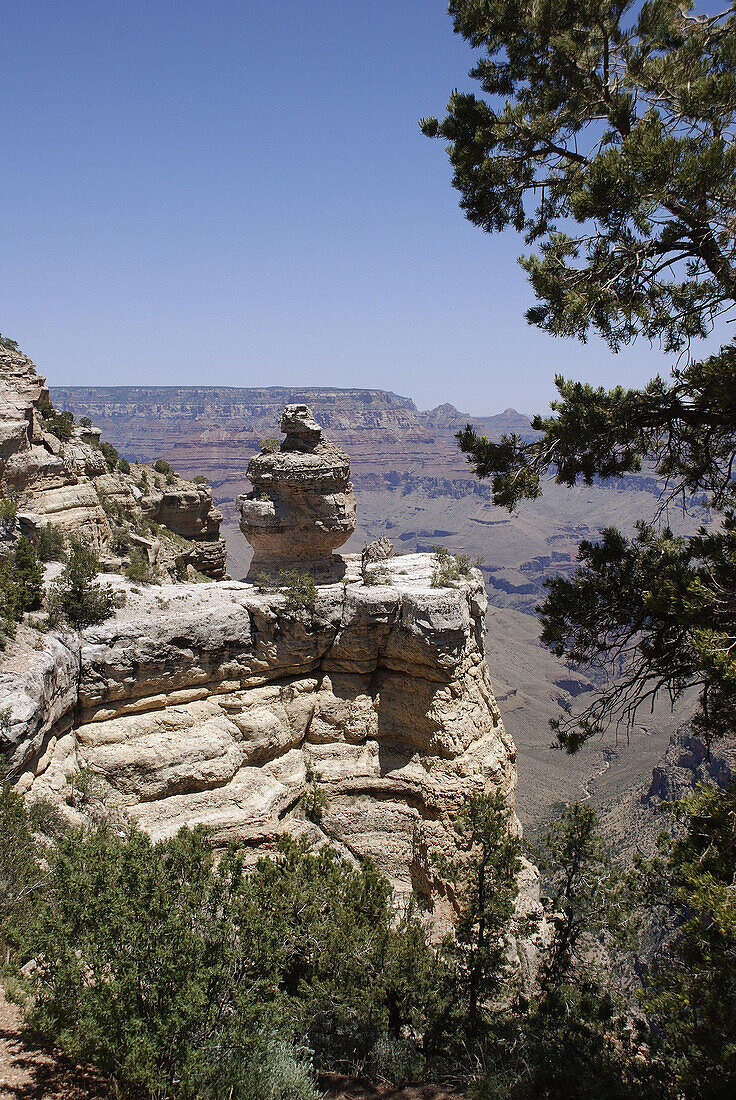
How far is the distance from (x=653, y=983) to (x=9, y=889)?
11.5m

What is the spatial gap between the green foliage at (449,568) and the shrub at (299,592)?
4.15m

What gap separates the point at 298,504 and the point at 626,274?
1724cm

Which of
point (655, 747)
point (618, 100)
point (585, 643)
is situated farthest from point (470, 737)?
point (655, 747)

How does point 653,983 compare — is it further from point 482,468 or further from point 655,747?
point 655,747

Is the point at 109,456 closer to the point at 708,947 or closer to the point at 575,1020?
the point at 575,1020

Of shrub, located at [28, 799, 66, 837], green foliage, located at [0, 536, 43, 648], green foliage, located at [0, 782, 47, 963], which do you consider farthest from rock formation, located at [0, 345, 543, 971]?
green foliage, located at [0, 782, 47, 963]

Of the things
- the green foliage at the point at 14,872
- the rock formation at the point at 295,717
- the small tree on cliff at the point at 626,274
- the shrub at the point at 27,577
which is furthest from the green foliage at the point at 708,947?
the shrub at the point at 27,577

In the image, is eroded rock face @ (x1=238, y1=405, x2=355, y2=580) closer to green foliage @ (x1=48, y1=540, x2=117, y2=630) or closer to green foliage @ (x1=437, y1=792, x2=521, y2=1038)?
green foliage @ (x1=48, y1=540, x2=117, y2=630)

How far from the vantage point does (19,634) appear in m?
16.8

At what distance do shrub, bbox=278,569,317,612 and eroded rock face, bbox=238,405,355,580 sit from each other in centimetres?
355

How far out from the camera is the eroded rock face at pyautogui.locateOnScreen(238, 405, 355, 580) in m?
24.8

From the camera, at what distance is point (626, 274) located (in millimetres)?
9250

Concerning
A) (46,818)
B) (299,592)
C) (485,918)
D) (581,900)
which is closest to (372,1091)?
(485,918)

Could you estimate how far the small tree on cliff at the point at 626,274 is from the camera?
8.41 metres
